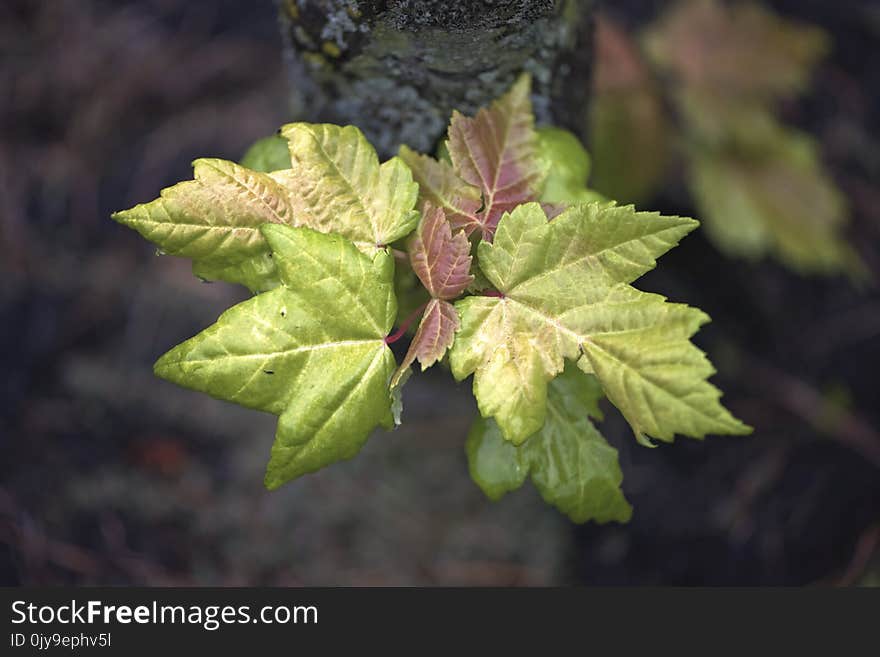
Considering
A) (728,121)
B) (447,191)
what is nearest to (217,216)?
(447,191)

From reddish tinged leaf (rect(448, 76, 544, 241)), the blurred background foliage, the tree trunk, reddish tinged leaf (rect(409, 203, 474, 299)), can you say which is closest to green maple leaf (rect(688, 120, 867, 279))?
the blurred background foliage

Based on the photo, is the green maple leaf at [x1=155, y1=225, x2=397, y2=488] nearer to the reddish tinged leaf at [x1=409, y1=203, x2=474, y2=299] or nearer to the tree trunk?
the reddish tinged leaf at [x1=409, y1=203, x2=474, y2=299]

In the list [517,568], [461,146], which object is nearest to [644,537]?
[517,568]

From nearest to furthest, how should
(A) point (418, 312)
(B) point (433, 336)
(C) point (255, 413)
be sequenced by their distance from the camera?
(B) point (433, 336) < (A) point (418, 312) < (C) point (255, 413)

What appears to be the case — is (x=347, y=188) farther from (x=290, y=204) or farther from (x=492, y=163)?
(x=492, y=163)

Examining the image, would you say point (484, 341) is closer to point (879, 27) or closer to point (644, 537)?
point (644, 537)

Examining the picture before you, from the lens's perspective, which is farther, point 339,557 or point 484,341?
point 339,557
